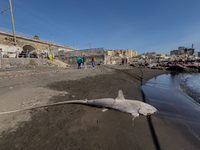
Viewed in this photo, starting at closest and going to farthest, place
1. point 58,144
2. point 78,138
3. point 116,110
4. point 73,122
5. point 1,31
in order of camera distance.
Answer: point 58,144 → point 78,138 → point 73,122 → point 116,110 → point 1,31

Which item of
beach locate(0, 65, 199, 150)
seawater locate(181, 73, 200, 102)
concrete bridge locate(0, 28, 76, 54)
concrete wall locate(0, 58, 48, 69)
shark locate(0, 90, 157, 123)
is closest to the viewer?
beach locate(0, 65, 199, 150)

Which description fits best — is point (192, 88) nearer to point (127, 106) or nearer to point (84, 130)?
point (127, 106)

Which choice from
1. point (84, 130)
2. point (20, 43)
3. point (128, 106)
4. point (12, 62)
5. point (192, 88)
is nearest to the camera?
point (84, 130)

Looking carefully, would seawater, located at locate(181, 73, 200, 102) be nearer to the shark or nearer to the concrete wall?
the shark

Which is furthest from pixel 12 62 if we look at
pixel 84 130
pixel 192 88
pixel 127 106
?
pixel 192 88

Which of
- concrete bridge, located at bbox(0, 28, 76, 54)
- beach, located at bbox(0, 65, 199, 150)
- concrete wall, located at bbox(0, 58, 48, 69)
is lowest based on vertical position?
beach, located at bbox(0, 65, 199, 150)

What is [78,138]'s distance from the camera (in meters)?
2.19

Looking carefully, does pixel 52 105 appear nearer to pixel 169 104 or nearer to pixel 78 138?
pixel 78 138

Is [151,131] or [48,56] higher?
[48,56]

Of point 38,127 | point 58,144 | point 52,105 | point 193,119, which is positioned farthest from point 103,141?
point 193,119

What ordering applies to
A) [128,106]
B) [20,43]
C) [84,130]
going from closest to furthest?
[84,130]
[128,106]
[20,43]

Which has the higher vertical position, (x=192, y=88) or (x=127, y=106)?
(x=127, y=106)

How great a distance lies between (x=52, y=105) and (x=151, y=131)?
3.70 metres

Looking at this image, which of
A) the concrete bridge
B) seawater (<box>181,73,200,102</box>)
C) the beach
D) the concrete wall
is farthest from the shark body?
the concrete bridge
